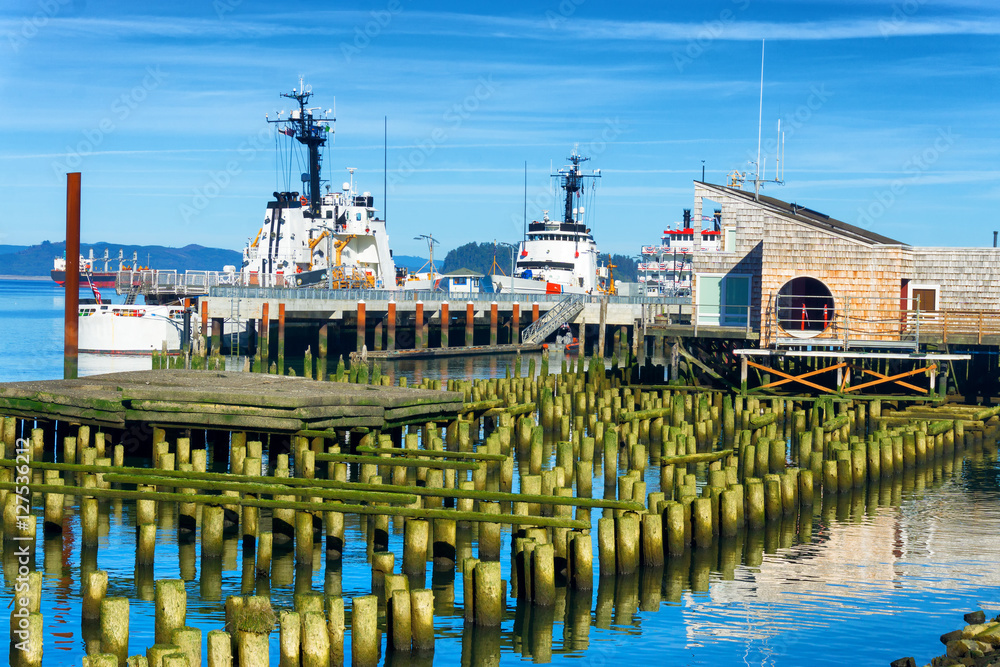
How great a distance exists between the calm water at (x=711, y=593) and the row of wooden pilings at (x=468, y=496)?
1.14 feet

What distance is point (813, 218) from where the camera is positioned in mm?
35250

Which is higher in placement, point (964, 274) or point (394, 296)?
point (964, 274)

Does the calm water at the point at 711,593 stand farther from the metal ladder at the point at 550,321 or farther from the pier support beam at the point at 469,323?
the metal ladder at the point at 550,321

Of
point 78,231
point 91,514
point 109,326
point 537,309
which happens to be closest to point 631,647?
point 91,514

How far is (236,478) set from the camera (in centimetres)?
1645

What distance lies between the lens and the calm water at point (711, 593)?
43.6ft

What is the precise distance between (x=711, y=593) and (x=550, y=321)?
49.8 meters

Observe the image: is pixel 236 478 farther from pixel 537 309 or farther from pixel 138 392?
pixel 537 309

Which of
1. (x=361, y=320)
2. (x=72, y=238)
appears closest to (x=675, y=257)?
(x=361, y=320)

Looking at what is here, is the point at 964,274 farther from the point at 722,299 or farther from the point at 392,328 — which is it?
the point at 392,328

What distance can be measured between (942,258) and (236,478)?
77.9 ft

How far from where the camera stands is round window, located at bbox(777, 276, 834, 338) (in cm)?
3175

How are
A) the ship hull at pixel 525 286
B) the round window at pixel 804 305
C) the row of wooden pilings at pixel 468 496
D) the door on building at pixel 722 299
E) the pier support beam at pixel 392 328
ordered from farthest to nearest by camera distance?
the ship hull at pixel 525 286 < the pier support beam at pixel 392 328 < the door on building at pixel 722 299 < the round window at pixel 804 305 < the row of wooden pilings at pixel 468 496

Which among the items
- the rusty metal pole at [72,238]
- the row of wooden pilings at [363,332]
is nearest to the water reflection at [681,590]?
the rusty metal pole at [72,238]
